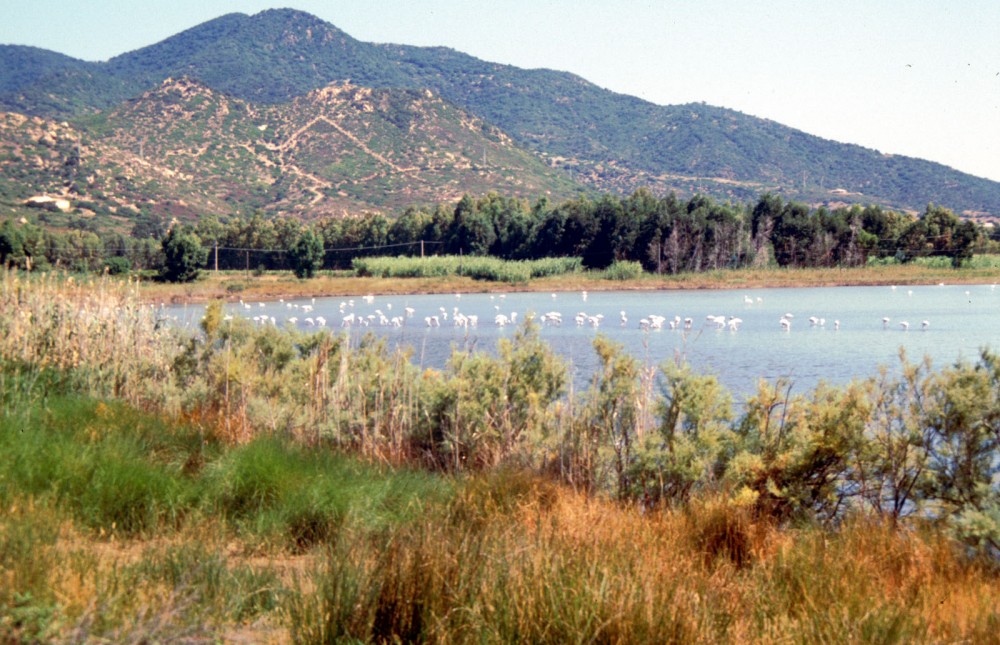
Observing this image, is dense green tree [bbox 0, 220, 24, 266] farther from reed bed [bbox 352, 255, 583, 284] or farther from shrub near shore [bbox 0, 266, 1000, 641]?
shrub near shore [bbox 0, 266, 1000, 641]

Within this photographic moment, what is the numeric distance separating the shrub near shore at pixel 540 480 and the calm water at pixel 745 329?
65 centimetres

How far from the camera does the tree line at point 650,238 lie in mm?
60344

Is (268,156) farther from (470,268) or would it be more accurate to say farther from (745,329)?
(745,329)

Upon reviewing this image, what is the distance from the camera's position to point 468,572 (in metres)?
3.93

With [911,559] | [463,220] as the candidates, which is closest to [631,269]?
[463,220]

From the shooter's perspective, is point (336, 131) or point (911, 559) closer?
point (911, 559)

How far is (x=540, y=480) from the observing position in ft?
21.4

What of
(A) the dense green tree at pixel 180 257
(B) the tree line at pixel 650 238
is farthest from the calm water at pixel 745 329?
(B) the tree line at pixel 650 238

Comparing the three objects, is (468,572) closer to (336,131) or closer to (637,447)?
(637,447)

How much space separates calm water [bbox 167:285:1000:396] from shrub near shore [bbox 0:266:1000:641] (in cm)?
65

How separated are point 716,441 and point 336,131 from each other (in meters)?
134

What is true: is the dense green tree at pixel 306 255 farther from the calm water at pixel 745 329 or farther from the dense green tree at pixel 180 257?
the calm water at pixel 745 329

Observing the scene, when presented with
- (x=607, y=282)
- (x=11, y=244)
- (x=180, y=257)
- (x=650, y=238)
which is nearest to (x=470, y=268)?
(x=607, y=282)

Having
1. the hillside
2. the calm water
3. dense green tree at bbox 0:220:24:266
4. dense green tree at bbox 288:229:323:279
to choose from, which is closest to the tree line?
dense green tree at bbox 288:229:323:279
